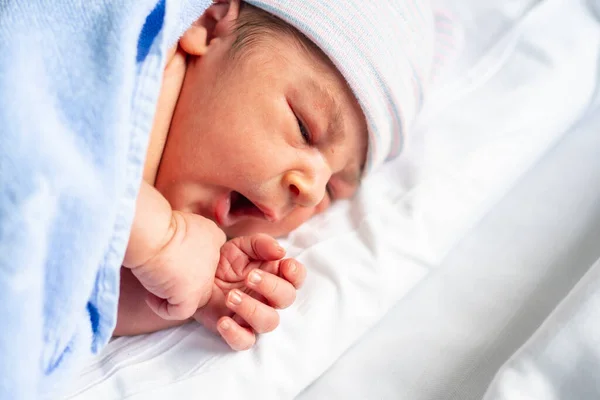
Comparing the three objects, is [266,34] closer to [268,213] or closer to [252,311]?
[268,213]

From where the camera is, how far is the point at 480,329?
3.26 feet

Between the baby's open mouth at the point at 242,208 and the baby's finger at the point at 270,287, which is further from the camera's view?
the baby's open mouth at the point at 242,208

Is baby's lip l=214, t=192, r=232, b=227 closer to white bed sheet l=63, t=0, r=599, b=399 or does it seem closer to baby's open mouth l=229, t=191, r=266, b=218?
baby's open mouth l=229, t=191, r=266, b=218

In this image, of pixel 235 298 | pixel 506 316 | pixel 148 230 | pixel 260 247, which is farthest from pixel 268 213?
pixel 506 316

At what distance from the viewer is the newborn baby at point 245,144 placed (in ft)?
3.20

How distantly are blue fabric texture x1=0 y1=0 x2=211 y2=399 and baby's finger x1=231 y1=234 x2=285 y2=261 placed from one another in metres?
0.30

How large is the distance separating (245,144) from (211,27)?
0.25 meters

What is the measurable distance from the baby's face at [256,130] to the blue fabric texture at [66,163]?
0.24 m

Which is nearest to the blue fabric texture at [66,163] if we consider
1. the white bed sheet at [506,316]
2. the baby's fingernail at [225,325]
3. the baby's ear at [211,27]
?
the baby's fingernail at [225,325]

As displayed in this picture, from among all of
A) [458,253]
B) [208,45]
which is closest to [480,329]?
[458,253]

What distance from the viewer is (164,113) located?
1.02 m

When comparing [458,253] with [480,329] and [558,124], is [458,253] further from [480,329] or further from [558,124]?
[558,124]

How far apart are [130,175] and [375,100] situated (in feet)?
1.59

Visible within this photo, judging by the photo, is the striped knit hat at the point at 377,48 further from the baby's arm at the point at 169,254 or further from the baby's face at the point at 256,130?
the baby's arm at the point at 169,254
